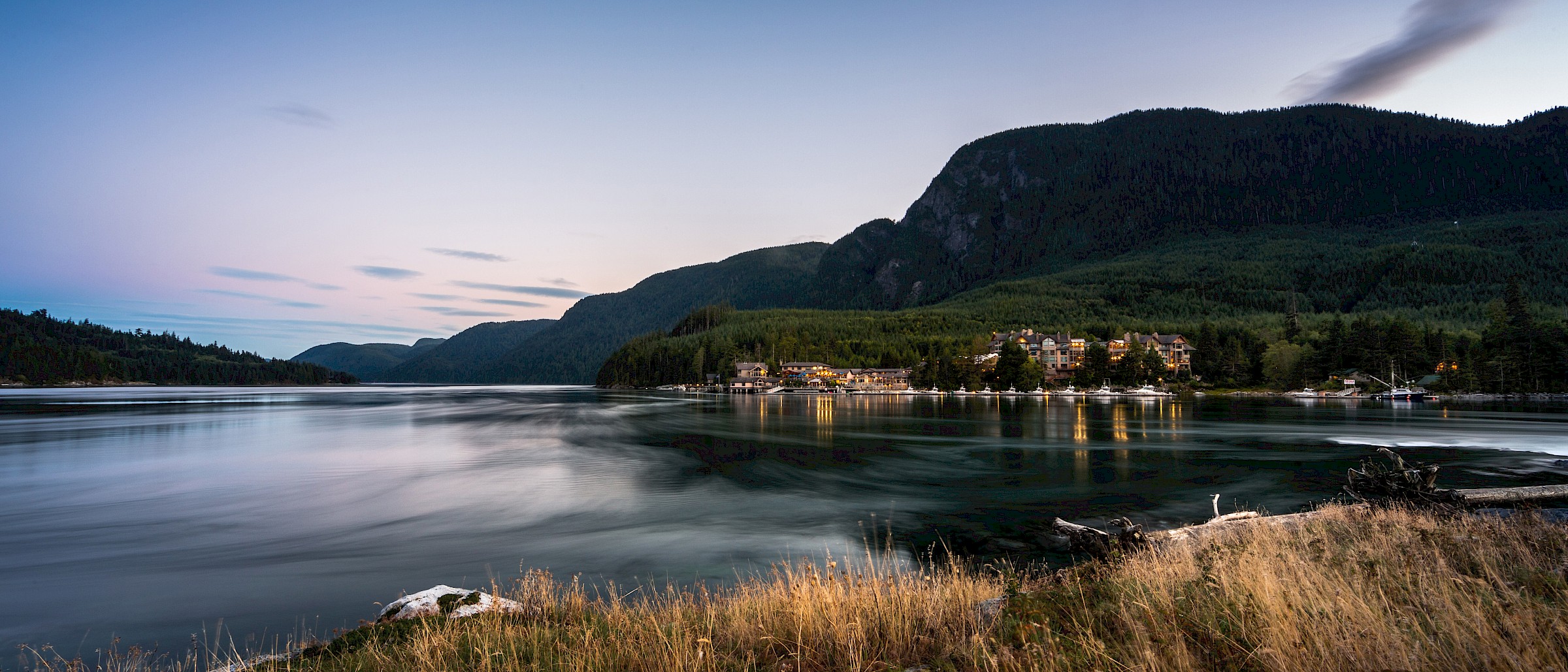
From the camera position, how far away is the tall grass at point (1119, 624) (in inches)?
183

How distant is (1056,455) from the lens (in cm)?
3206

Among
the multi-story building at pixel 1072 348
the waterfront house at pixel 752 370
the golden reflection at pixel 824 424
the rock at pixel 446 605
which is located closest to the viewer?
the rock at pixel 446 605

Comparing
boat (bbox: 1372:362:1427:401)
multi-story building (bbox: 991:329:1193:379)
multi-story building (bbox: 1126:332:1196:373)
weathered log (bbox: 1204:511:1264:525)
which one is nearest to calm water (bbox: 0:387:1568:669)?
weathered log (bbox: 1204:511:1264:525)

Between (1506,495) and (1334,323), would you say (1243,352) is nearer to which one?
(1334,323)

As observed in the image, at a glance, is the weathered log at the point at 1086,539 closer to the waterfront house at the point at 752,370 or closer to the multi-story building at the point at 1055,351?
the multi-story building at the point at 1055,351

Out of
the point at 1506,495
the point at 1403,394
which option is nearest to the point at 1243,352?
the point at 1403,394

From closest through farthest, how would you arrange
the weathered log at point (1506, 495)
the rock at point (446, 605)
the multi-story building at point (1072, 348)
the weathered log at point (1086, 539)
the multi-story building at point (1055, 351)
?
the rock at point (446, 605)
the weathered log at point (1086, 539)
the weathered log at point (1506, 495)
the multi-story building at point (1072, 348)
the multi-story building at point (1055, 351)

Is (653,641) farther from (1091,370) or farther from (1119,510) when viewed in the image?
(1091,370)

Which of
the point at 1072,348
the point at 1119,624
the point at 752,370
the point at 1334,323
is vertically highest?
the point at 1334,323

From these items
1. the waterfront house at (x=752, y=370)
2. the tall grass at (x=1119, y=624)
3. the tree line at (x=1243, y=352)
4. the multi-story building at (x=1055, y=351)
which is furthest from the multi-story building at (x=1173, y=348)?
the tall grass at (x=1119, y=624)

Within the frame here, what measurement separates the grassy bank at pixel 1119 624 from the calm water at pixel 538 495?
19.7 ft

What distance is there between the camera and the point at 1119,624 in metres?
5.84

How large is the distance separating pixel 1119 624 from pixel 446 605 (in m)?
7.85

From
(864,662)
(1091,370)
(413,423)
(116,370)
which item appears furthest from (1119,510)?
(116,370)
